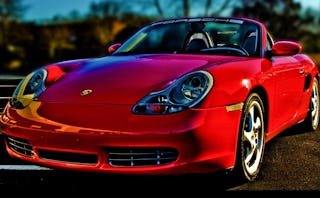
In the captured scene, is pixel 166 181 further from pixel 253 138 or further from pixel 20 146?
pixel 20 146

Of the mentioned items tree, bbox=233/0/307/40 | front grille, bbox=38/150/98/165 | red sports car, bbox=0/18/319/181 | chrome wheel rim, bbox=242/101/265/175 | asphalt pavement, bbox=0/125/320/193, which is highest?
red sports car, bbox=0/18/319/181

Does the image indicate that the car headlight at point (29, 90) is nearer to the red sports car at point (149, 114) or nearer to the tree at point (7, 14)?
the red sports car at point (149, 114)

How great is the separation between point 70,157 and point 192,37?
2.02 m

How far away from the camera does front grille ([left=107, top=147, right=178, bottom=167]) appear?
3.24 metres

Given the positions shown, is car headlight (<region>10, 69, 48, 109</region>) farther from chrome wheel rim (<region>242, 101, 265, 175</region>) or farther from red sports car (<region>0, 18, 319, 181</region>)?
chrome wheel rim (<region>242, 101, 265, 175</region>)

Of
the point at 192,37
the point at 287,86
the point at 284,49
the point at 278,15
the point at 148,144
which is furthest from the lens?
the point at 278,15

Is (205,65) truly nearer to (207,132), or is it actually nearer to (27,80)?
(207,132)

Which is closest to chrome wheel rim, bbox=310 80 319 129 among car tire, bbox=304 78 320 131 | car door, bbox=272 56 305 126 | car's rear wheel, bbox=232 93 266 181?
car tire, bbox=304 78 320 131

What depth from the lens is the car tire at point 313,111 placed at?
5918 millimetres

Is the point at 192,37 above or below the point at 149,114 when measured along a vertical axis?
above

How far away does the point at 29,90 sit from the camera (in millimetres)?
3842

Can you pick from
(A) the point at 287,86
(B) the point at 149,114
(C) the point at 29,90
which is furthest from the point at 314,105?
(C) the point at 29,90

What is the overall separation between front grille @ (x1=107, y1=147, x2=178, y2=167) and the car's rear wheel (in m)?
0.54

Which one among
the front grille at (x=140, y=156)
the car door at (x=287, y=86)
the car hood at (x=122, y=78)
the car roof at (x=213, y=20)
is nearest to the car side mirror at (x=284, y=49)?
the car door at (x=287, y=86)
